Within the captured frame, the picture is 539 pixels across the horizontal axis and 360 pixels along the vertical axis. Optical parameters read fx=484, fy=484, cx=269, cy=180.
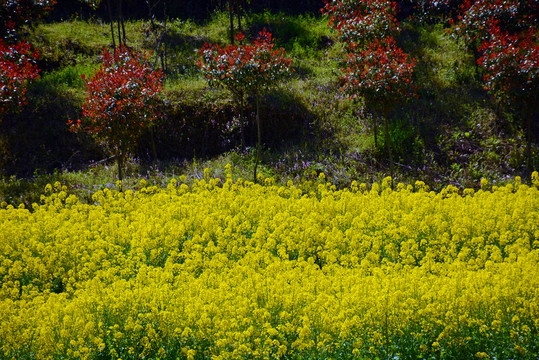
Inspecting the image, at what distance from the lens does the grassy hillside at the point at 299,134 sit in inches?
494

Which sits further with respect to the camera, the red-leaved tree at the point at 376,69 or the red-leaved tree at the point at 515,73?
the red-leaved tree at the point at 515,73

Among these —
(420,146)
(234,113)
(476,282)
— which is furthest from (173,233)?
(420,146)

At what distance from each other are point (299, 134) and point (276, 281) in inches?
325

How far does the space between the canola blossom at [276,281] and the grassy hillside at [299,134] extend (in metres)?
2.74

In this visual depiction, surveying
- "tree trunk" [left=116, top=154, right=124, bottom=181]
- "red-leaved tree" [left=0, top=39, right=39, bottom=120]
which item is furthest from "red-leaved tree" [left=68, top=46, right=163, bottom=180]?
"red-leaved tree" [left=0, top=39, right=39, bottom=120]

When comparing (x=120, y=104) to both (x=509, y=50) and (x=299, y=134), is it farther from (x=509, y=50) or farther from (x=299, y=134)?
(x=509, y=50)

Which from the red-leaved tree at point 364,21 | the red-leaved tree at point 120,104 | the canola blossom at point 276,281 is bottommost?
the canola blossom at point 276,281

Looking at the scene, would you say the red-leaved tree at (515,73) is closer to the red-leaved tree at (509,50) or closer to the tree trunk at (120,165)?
the red-leaved tree at (509,50)

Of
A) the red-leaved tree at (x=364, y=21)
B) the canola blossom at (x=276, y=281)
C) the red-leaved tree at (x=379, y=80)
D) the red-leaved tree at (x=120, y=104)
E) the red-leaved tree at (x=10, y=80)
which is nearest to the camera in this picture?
the canola blossom at (x=276, y=281)

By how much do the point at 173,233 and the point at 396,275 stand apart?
373cm

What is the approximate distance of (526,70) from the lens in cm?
1115

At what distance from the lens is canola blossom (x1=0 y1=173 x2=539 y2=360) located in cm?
539

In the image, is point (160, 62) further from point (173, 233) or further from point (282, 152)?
point (173, 233)

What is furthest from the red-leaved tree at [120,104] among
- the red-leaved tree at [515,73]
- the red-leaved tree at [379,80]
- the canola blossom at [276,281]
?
the red-leaved tree at [515,73]
